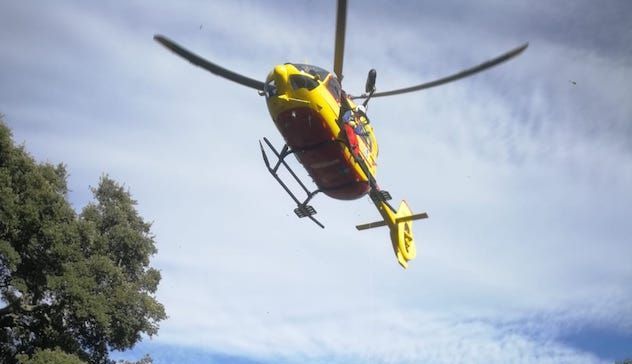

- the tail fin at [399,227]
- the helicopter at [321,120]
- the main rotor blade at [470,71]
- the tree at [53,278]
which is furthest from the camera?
the tree at [53,278]

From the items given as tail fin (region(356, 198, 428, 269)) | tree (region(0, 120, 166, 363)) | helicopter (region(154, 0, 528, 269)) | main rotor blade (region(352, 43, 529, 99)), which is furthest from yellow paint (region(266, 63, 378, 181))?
tree (region(0, 120, 166, 363))

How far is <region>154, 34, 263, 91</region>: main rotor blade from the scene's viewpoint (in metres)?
9.09

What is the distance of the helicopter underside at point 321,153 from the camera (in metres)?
10.9

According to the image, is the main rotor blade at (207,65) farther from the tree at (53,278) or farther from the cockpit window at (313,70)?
the tree at (53,278)

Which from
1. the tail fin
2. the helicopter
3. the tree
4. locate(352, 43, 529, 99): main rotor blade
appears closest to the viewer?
locate(352, 43, 529, 99): main rotor blade

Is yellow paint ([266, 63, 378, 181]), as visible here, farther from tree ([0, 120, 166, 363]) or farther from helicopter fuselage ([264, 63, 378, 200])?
tree ([0, 120, 166, 363])

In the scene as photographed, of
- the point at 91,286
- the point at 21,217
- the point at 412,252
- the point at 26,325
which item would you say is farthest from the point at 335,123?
the point at 26,325

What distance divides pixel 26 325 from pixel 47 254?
298cm

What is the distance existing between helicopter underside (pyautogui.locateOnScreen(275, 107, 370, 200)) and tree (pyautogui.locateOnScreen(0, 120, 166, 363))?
10.9 meters

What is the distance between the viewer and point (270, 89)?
11.0 meters

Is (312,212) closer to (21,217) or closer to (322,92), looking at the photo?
(322,92)

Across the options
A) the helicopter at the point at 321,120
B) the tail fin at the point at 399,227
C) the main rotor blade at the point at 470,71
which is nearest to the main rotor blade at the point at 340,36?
the helicopter at the point at 321,120

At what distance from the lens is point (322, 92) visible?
10906 millimetres

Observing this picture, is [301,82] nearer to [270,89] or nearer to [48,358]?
[270,89]
